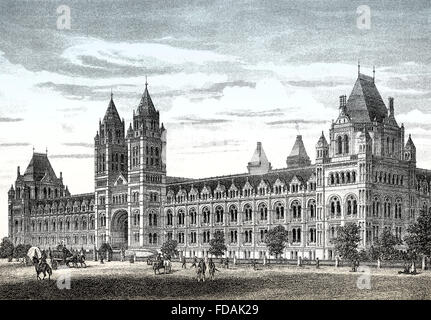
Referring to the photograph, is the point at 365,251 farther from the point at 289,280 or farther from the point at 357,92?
the point at 289,280

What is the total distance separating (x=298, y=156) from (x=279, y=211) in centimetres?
1823

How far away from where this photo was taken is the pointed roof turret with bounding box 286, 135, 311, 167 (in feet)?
359

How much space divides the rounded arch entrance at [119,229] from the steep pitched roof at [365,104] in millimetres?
43193

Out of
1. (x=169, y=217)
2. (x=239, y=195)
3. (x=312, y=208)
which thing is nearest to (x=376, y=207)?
(x=312, y=208)

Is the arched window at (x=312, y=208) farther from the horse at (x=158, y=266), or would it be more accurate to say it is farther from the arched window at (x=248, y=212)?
the horse at (x=158, y=266)

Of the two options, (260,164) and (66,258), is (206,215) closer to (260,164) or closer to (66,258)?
(260,164)

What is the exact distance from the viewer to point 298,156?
110 meters

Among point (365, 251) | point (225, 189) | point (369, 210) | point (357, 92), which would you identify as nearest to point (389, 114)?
point (357, 92)

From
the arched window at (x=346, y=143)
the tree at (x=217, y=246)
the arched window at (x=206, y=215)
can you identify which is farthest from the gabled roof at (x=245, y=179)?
the tree at (x=217, y=246)

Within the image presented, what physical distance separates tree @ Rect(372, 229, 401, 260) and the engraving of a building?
144 inches

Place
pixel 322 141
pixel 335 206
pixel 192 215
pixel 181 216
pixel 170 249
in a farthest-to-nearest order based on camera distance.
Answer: pixel 181 216 < pixel 192 215 < pixel 170 249 < pixel 322 141 < pixel 335 206

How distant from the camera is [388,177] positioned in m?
80.2

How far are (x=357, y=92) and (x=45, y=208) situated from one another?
7203 centimetres
